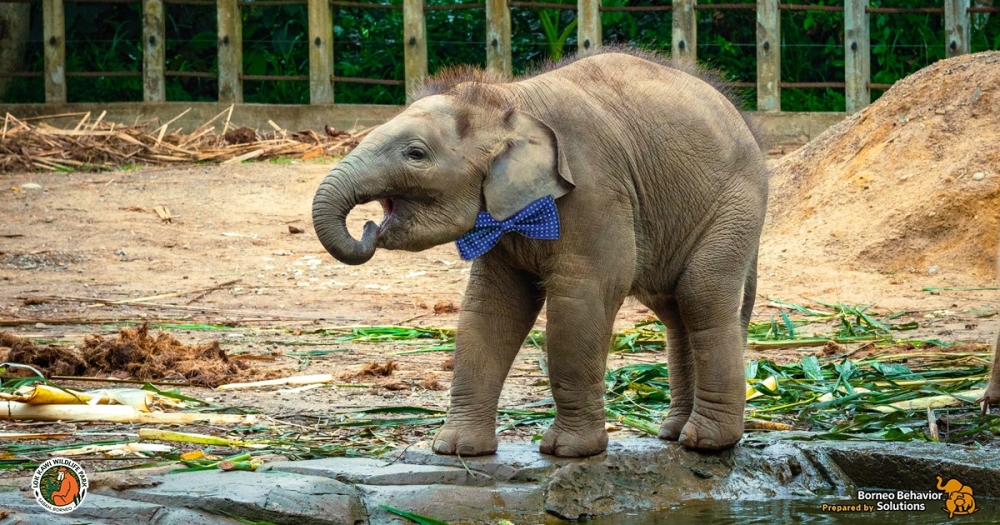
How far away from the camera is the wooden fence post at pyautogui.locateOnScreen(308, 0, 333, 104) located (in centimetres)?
1783

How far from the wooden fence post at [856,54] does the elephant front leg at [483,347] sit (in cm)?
1275

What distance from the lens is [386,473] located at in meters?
4.96

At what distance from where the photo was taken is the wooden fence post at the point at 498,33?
57.0 feet

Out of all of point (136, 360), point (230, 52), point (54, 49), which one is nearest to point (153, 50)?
point (230, 52)

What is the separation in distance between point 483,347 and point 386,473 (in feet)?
2.05

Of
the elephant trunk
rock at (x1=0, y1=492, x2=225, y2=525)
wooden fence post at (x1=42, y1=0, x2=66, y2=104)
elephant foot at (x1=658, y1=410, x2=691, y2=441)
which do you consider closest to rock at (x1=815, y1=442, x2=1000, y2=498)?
elephant foot at (x1=658, y1=410, x2=691, y2=441)

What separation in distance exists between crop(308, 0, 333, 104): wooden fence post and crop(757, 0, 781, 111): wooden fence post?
18.3ft

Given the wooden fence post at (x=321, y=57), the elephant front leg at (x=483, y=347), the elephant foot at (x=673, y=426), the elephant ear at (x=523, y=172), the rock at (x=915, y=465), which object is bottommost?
the rock at (x=915, y=465)

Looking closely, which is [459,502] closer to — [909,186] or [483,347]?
[483,347]

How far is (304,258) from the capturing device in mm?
11930

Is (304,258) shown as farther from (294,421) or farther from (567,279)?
(567,279)

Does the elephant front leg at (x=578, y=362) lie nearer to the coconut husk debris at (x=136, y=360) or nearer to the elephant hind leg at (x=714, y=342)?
the elephant hind leg at (x=714, y=342)

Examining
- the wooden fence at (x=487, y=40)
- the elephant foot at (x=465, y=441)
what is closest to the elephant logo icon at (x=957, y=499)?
the elephant foot at (x=465, y=441)

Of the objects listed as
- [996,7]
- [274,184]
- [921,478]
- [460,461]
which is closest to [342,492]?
[460,461]
